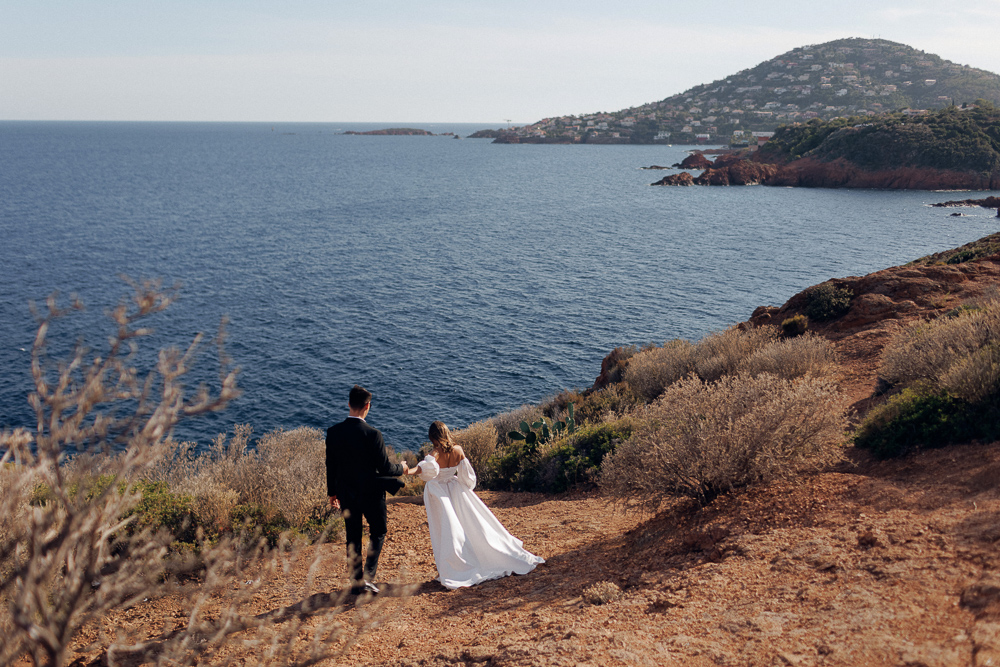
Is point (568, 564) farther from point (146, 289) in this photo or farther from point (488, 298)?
point (488, 298)

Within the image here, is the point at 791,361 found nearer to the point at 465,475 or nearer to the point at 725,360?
the point at 725,360

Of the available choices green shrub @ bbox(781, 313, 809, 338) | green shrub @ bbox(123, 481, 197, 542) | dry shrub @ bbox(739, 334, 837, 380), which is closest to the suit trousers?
green shrub @ bbox(123, 481, 197, 542)

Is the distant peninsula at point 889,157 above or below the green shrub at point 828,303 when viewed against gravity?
above

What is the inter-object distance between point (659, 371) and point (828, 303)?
583cm

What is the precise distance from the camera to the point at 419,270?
44375 mm

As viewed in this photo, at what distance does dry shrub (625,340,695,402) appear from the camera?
14.4m

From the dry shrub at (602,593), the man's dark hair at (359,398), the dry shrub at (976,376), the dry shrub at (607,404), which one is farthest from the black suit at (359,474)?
the dry shrub at (607,404)

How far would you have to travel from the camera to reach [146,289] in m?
3.15

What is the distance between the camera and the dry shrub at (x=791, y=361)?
455 inches

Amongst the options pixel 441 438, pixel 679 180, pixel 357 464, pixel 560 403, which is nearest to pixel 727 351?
pixel 560 403

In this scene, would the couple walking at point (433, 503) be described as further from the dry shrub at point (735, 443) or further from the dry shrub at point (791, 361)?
the dry shrub at point (791, 361)

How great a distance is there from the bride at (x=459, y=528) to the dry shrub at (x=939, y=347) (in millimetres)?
5598

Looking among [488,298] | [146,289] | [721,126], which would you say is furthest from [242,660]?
[721,126]

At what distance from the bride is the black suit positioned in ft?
1.67
